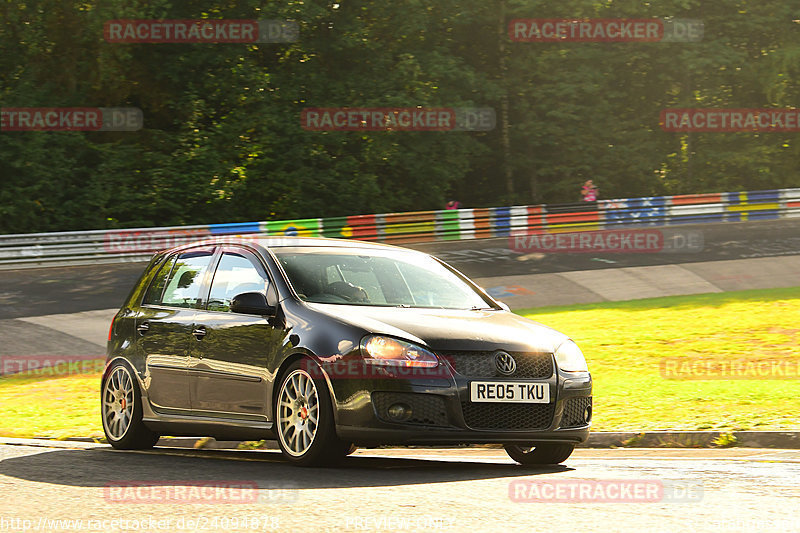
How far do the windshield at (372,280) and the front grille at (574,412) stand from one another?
45.4 inches

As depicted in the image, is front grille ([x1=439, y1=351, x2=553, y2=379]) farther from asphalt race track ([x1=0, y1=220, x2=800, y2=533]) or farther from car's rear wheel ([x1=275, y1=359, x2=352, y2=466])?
car's rear wheel ([x1=275, y1=359, x2=352, y2=466])

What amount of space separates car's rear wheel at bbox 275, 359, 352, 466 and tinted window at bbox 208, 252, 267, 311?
0.99 metres

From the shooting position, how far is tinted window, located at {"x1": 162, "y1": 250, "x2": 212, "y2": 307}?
9578 mm

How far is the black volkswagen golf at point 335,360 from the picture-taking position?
778cm

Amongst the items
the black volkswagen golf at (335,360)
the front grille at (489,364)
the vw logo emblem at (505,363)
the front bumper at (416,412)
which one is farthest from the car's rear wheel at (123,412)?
the vw logo emblem at (505,363)

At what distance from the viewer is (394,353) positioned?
7.79 m

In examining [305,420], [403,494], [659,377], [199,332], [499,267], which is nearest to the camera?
[403,494]

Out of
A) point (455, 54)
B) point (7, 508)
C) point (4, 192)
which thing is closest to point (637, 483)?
point (7, 508)

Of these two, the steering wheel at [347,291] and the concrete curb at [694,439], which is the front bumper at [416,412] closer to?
the steering wheel at [347,291]

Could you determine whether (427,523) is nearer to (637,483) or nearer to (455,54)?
(637,483)

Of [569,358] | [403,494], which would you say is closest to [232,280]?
[569,358]

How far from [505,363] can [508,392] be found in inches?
7.6

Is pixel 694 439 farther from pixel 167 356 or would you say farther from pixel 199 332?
pixel 167 356

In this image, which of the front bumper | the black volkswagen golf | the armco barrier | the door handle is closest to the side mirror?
the black volkswagen golf
